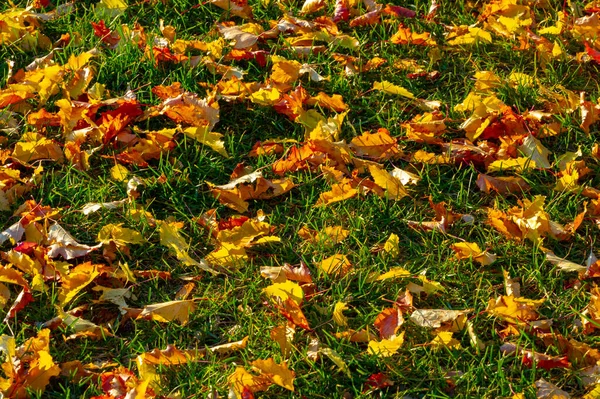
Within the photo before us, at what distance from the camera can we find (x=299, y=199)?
3.38m

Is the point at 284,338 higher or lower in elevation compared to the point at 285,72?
lower

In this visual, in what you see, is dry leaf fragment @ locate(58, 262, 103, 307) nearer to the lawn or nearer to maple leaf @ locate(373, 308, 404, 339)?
the lawn

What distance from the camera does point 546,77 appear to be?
12.9 feet

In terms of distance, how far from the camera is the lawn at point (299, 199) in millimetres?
2756

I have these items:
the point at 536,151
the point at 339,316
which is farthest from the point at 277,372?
the point at 536,151

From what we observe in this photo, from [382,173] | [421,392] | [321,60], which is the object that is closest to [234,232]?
[382,173]

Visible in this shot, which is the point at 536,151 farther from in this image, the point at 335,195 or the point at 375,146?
the point at 335,195

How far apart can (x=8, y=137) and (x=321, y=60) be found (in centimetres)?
134

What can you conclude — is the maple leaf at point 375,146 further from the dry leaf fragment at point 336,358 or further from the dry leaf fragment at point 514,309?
the dry leaf fragment at point 336,358

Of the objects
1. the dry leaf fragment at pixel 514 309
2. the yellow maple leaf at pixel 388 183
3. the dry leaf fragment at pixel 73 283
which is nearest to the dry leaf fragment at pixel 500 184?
the yellow maple leaf at pixel 388 183

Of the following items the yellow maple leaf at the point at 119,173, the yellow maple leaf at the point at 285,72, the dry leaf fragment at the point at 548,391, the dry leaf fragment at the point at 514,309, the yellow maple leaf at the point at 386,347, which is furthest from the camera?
the yellow maple leaf at the point at 285,72

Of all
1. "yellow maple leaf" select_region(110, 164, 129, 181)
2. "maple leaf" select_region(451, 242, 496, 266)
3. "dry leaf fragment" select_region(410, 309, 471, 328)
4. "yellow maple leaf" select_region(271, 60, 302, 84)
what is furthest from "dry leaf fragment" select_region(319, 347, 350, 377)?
"yellow maple leaf" select_region(271, 60, 302, 84)

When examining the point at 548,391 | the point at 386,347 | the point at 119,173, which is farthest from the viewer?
the point at 119,173

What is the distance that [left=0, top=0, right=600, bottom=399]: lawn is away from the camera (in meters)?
2.76
